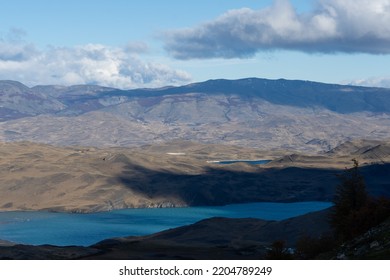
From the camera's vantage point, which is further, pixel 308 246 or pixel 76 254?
pixel 76 254

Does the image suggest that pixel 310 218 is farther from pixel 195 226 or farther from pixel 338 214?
pixel 338 214

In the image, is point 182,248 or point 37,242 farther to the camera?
point 37,242

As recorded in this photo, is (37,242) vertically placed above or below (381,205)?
below

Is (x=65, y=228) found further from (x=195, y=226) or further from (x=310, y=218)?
(x=310, y=218)

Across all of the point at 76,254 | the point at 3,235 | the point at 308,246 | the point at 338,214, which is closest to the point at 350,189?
the point at 338,214

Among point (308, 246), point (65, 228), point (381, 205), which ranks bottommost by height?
point (65, 228)
